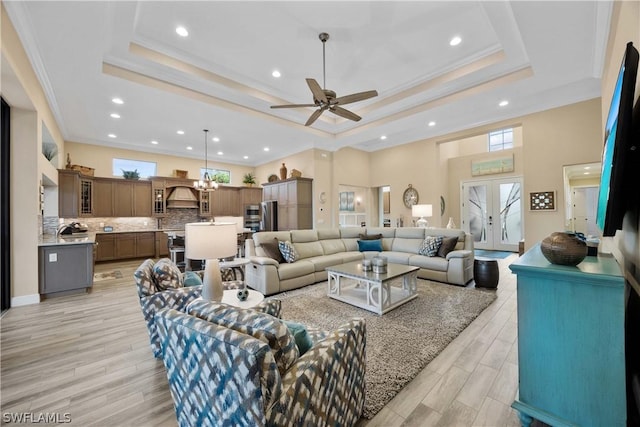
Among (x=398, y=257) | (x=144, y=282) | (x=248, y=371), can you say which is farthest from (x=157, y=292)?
(x=398, y=257)

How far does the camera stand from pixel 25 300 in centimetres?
358

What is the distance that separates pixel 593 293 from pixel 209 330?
1808 millimetres

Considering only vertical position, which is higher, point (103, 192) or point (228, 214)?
point (103, 192)

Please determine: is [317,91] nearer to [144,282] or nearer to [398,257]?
[144,282]

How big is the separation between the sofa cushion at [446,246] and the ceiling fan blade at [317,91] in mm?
3261

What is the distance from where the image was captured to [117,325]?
294cm

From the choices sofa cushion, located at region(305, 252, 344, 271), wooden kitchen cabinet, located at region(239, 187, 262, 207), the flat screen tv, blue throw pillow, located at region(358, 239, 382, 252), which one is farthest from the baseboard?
the flat screen tv

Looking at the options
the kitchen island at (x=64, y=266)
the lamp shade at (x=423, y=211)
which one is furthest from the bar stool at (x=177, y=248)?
the lamp shade at (x=423, y=211)

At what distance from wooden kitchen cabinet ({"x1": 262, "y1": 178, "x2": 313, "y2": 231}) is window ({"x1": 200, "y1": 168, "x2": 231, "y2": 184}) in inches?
96.4

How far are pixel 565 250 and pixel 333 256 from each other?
386 cm

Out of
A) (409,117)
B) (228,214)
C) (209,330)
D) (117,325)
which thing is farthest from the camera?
(228,214)

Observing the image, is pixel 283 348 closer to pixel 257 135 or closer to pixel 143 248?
pixel 257 135

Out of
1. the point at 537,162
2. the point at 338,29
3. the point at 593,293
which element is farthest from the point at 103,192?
the point at 537,162

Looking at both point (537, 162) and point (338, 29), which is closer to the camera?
point (338, 29)
